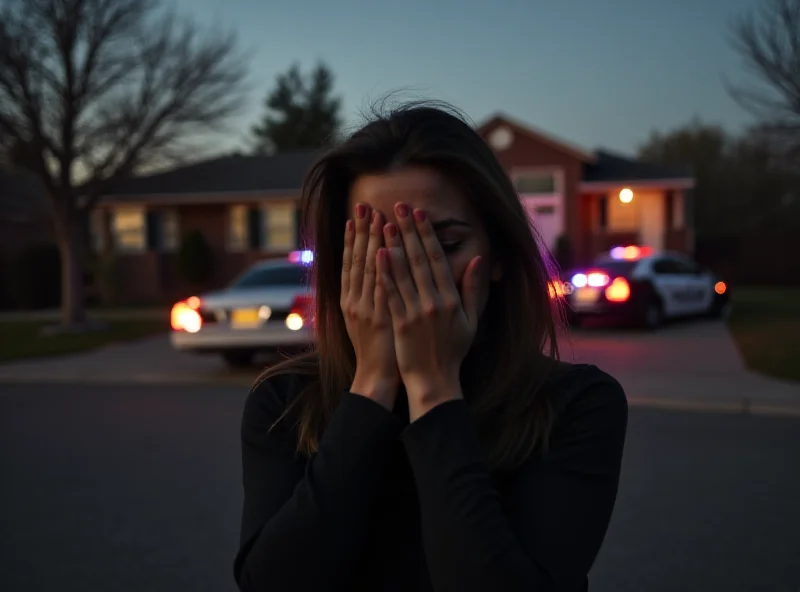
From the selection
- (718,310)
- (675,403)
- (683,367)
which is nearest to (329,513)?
A: (675,403)

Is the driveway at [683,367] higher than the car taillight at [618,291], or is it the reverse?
the car taillight at [618,291]

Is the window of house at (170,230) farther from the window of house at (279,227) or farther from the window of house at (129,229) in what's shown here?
the window of house at (279,227)

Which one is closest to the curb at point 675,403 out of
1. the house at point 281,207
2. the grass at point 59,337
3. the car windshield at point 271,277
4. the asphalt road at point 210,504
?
the asphalt road at point 210,504

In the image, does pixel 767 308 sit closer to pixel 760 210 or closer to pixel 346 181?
pixel 346 181

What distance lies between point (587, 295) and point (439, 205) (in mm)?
14671

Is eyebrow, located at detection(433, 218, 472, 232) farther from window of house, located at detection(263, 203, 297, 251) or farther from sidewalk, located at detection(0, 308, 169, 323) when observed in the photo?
window of house, located at detection(263, 203, 297, 251)

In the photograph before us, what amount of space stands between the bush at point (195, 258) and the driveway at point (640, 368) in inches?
406

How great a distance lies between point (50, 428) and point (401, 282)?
25.2 feet

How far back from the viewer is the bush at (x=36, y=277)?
26234 millimetres

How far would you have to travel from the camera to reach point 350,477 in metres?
1.41

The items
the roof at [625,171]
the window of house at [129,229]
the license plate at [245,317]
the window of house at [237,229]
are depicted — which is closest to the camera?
the license plate at [245,317]

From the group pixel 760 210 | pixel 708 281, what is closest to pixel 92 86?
pixel 708 281

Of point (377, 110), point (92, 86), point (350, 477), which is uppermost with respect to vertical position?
point (92, 86)

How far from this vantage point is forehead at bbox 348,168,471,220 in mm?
1512
